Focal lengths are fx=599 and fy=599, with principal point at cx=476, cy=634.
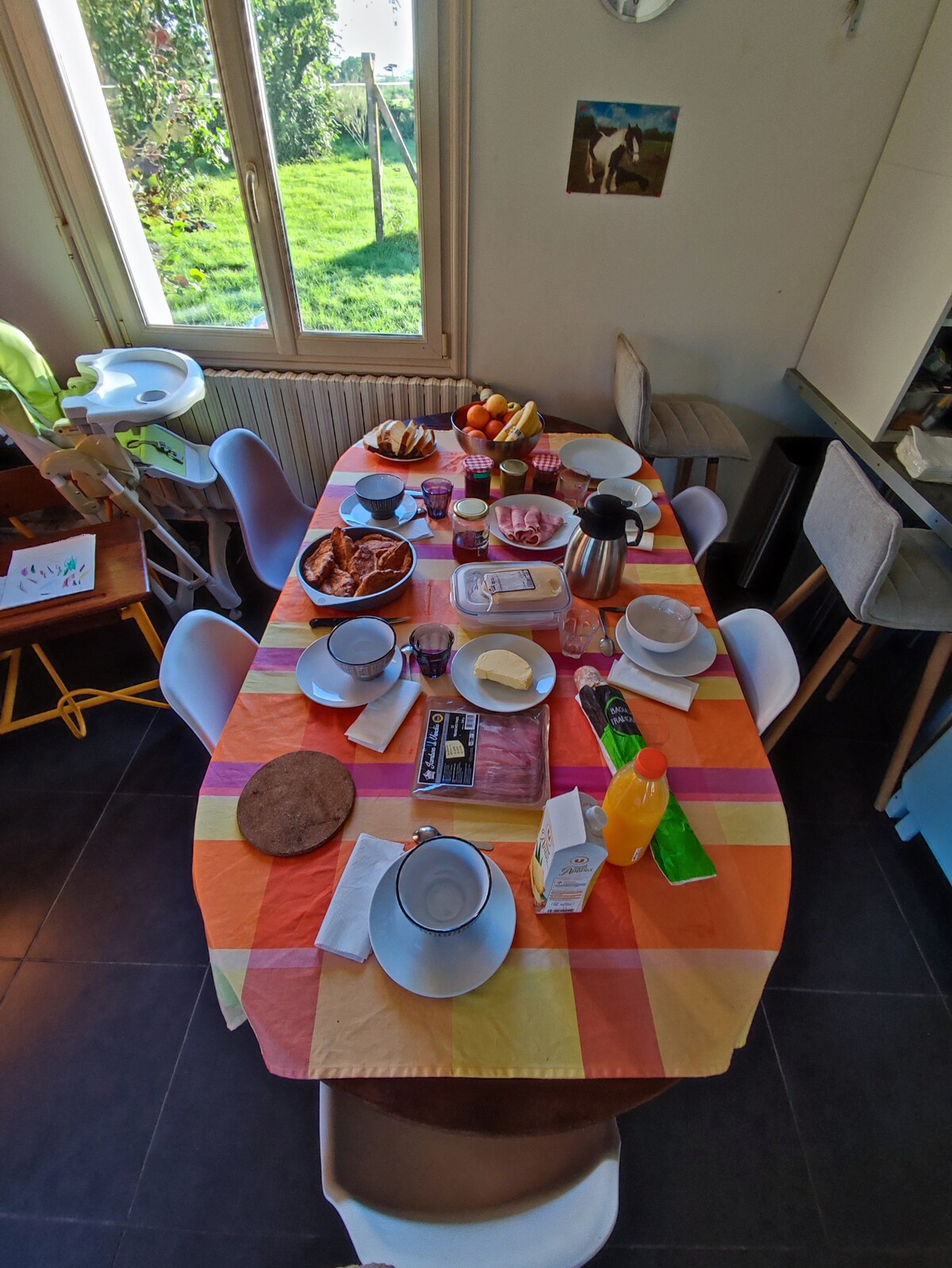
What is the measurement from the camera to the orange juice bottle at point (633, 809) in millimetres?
Result: 809

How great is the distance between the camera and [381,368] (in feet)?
7.83

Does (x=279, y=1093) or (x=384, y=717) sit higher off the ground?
(x=384, y=717)

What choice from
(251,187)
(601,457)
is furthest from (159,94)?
(601,457)

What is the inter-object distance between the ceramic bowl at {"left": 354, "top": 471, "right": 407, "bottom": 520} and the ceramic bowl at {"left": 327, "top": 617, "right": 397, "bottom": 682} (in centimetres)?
39

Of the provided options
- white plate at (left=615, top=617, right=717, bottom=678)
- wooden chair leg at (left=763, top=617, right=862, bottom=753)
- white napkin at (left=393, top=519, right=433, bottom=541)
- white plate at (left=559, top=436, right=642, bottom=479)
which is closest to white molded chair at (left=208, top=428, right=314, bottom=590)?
white napkin at (left=393, top=519, right=433, bottom=541)

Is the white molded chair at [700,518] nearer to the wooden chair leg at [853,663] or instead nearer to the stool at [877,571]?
the stool at [877,571]

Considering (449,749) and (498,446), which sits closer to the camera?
(449,749)

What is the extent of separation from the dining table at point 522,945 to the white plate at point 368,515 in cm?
53

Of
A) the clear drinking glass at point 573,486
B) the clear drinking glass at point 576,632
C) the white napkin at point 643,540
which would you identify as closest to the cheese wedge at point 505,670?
the clear drinking glass at point 576,632

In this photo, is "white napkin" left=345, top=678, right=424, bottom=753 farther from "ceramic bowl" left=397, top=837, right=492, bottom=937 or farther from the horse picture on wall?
the horse picture on wall

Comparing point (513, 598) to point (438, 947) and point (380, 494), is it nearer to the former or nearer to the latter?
point (380, 494)

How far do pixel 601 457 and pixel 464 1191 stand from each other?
5.57 ft

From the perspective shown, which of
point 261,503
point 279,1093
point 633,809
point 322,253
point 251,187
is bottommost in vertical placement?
point 279,1093

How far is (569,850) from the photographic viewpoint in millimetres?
720
